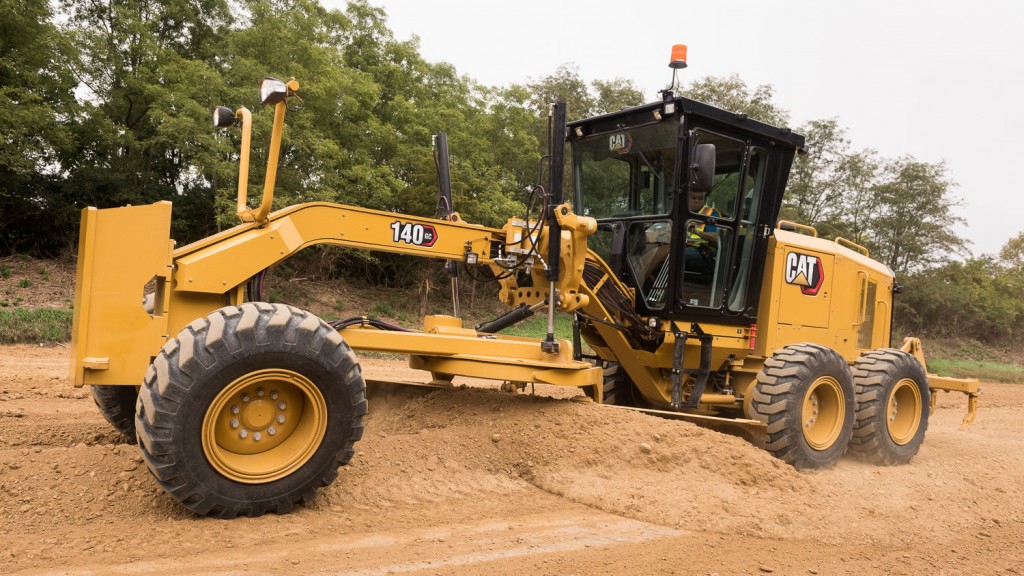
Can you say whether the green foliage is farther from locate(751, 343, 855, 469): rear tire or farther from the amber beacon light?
the amber beacon light

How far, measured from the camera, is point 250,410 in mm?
3982

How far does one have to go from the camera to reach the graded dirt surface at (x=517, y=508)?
3502 millimetres

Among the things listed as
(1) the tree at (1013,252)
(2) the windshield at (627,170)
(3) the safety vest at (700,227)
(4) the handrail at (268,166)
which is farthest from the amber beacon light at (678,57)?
(1) the tree at (1013,252)

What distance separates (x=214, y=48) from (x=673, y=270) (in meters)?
19.8

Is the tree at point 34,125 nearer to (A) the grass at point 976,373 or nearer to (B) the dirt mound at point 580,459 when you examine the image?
(B) the dirt mound at point 580,459

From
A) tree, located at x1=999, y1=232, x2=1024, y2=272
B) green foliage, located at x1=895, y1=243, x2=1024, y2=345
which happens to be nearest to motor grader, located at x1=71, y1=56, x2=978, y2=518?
green foliage, located at x1=895, y1=243, x2=1024, y2=345

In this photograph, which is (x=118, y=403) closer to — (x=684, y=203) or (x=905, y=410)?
(x=684, y=203)

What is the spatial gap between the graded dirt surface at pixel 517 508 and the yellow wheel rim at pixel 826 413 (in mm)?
355

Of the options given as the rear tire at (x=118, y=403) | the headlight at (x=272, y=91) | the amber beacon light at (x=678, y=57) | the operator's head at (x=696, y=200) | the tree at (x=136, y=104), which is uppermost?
the tree at (x=136, y=104)

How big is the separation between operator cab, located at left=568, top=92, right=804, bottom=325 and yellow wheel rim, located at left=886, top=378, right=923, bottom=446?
1868mm

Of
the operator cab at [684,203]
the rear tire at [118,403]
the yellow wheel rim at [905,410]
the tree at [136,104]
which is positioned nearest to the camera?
the rear tire at [118,403]

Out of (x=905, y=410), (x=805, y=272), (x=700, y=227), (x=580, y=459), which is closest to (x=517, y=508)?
(x=580, y=459)

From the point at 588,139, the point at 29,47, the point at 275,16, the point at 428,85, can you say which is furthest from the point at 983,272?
the point at 29,47

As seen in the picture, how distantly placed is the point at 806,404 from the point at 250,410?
4.64m
